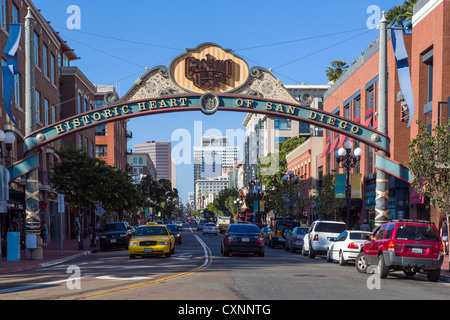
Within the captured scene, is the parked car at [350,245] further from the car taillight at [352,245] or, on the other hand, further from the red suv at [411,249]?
the red suv at [411,249]

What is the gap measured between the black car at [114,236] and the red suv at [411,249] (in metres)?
22.0

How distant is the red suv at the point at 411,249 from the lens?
674 inches

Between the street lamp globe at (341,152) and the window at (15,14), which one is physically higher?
the window at (15,14)

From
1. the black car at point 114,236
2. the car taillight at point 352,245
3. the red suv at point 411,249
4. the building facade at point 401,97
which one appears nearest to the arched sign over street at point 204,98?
the building facade at point 401,97

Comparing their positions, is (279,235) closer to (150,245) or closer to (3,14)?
(150,245)

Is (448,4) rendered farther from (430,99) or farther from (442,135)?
(442,135)

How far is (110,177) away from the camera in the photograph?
37.3 m

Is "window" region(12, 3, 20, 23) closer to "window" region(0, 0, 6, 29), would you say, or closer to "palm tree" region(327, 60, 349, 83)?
"window" region(0, 0, 6, 29)

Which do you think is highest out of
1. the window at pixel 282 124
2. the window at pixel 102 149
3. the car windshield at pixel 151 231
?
the window at pixel 282 124

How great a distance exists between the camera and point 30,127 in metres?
27.3

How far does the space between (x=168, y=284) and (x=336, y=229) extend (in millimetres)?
16606

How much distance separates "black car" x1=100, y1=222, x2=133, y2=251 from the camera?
1441 inches

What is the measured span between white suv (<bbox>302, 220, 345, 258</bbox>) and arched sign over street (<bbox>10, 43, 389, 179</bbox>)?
4644 millimetres

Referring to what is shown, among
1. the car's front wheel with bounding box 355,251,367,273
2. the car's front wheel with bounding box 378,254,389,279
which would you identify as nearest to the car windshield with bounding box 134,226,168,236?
the car's front wheel with bounding box 355,251,367,273
